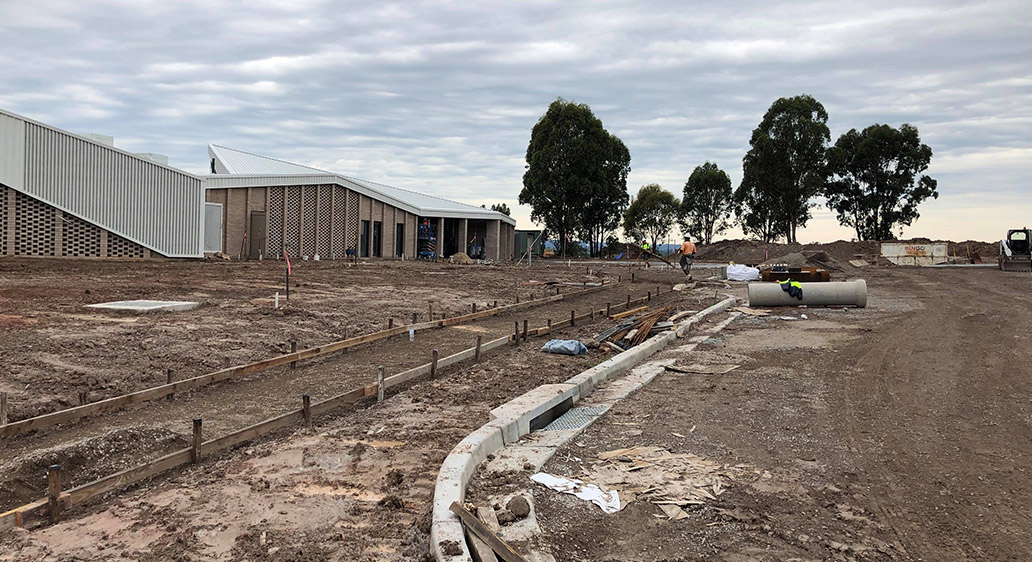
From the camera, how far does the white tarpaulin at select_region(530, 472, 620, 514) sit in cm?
537

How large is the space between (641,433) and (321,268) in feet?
83.1

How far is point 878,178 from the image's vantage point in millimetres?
61031

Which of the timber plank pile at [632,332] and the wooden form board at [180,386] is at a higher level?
the timber plank pile at [632,332]

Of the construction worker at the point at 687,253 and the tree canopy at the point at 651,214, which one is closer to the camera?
the construction worker at the point at 687,253

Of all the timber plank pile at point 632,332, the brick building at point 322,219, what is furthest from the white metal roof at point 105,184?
the timber plank pile at point 632,332

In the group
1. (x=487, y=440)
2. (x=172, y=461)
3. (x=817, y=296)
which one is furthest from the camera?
(x=817, y=296)

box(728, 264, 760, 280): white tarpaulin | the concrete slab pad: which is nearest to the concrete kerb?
the concrete slab pad

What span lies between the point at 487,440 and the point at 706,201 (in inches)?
2665

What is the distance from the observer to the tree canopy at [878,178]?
60141 mm

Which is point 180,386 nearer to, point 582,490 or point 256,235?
point 582,490

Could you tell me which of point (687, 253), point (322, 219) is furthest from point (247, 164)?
point (687, 253)

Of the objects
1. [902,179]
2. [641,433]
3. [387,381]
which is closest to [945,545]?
[641,433]

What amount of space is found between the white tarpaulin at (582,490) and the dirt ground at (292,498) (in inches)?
37.4

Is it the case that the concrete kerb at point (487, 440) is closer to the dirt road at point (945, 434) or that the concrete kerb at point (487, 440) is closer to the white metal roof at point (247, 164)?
the dirt road at point (945, 434)
